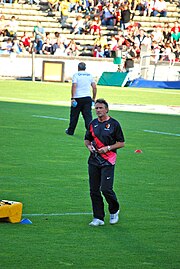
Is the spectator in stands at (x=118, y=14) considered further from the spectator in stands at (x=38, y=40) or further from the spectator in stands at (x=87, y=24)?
the spectator in stands at (x=38, y=40)

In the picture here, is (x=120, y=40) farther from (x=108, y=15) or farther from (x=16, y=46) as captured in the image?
(x=16, y=46)

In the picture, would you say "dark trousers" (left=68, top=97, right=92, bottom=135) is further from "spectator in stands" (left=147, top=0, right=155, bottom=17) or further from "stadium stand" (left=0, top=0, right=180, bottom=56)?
"spectator in stands" (left=147, top=0, right=155, bottom=17)

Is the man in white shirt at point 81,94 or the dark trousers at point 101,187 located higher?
the dark trousers at point 101,187

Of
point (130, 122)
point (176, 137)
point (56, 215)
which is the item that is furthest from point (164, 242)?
point (130, 122)

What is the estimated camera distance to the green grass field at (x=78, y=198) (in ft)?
29.4

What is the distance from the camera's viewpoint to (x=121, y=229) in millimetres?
10398

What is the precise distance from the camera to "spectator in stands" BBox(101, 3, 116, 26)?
49.8 m

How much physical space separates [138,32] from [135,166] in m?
31.9

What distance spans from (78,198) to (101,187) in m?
2.20

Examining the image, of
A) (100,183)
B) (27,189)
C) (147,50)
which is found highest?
(100,183)

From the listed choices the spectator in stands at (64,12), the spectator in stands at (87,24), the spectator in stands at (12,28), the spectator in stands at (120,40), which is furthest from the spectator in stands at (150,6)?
the spectator in stands at (12,28)

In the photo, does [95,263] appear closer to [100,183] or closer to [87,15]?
[100,183]

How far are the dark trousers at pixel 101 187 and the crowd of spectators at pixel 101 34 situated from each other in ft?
111

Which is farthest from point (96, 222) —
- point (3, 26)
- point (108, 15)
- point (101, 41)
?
point (108, 15)
